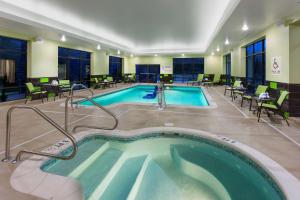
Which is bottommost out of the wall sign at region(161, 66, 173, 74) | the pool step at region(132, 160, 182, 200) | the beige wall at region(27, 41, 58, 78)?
the pool step at region(132, 160, 182, 200)

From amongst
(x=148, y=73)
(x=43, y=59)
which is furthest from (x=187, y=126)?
(x=148, y=73)

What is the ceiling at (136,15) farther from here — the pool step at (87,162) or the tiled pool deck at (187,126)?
the pool step at (87,162)

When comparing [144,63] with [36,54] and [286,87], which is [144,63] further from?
[286,87]

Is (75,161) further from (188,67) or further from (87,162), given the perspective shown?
(188,67)

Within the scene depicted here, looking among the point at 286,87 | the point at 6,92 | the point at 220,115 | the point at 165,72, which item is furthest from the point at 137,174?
the point at 165,72

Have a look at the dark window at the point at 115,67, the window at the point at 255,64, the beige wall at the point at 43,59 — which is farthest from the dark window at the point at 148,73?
the beige wall at the point at 43,59

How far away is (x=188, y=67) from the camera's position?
63.5 feet

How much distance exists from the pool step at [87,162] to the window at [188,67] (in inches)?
642

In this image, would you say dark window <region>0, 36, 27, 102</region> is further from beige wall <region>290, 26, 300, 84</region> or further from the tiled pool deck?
beige wall <region>290, 26, 300, 84</region>

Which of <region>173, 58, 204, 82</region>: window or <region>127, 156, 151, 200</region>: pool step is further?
<region>173, 58, 204, 82</region>: window

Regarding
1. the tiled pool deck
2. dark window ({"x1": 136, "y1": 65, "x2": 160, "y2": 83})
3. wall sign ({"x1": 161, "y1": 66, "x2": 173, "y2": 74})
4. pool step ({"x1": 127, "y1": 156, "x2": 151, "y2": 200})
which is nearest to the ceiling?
the tiled pool deck

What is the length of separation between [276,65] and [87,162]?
20.5ft

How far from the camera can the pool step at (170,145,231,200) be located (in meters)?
2.81

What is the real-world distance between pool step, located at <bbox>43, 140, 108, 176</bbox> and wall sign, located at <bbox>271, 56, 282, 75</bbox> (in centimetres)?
561
